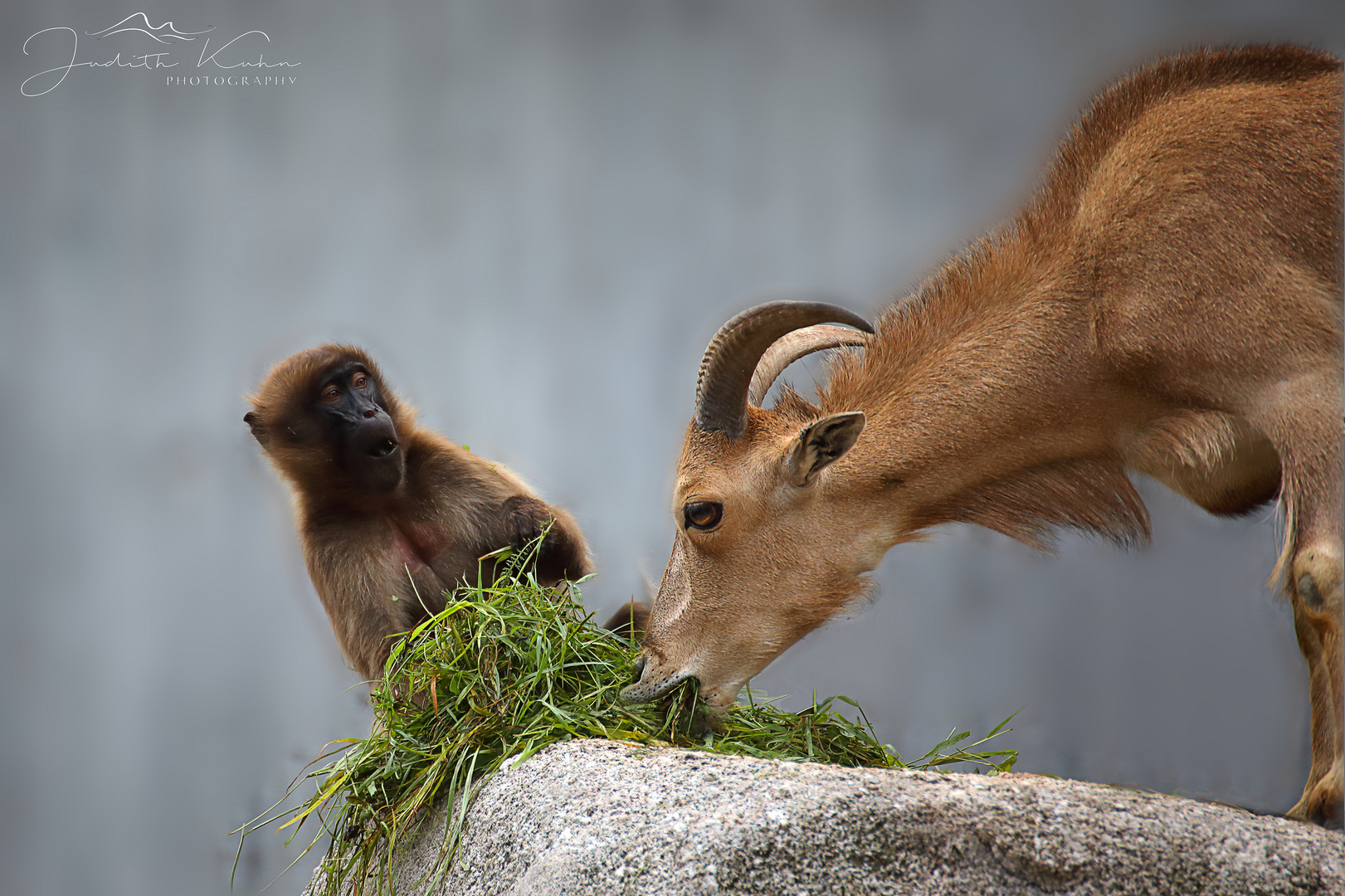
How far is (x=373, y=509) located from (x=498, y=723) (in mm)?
1187

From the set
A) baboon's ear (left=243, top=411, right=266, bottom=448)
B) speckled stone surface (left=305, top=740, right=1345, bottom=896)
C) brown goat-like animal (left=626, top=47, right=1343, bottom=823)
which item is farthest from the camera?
baboon's ear (left=243, top=411, right=266, bottom=448)

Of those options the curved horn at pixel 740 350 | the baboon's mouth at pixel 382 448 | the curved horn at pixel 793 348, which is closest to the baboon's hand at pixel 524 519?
the baboon's mouth at pixel 382 448

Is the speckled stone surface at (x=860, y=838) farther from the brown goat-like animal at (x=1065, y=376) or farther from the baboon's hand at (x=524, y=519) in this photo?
the baboon's hand at (x=524, y=519)

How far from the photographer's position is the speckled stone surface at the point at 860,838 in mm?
2031

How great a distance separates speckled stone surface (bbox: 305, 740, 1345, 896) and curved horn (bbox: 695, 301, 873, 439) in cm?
113

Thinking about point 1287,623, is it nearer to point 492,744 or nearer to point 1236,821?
point 1236,821

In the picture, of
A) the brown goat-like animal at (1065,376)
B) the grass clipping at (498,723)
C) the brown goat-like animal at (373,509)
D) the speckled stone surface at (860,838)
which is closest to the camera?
the speckled stone surface at (860,838)

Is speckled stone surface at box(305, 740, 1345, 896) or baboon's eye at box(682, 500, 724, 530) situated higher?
baboon's eye at box(682, 500, 724, 530)

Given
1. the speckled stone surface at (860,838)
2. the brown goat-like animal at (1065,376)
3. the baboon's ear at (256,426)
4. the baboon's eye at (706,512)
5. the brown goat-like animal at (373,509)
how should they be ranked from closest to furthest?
the speckled stone surface at (860,838) < the brown goat-like animal at (1065,376) < the baboon's eye at (706,512) < the brown goat-like animal at (373,509) < the baboon's ear at (256,426)

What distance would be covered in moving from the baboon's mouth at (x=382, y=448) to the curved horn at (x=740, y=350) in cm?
107

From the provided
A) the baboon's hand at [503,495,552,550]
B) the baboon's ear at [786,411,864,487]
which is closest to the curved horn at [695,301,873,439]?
the baboon's ear at [786,411,864,487]

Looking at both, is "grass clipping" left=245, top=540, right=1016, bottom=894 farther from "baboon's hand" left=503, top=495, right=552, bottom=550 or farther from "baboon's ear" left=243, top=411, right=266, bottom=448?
"baboon's ear" left=243, top=411, right=266, bottom=448

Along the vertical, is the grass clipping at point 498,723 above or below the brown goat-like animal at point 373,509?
below

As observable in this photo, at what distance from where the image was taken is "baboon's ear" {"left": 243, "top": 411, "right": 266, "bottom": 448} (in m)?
3.47
